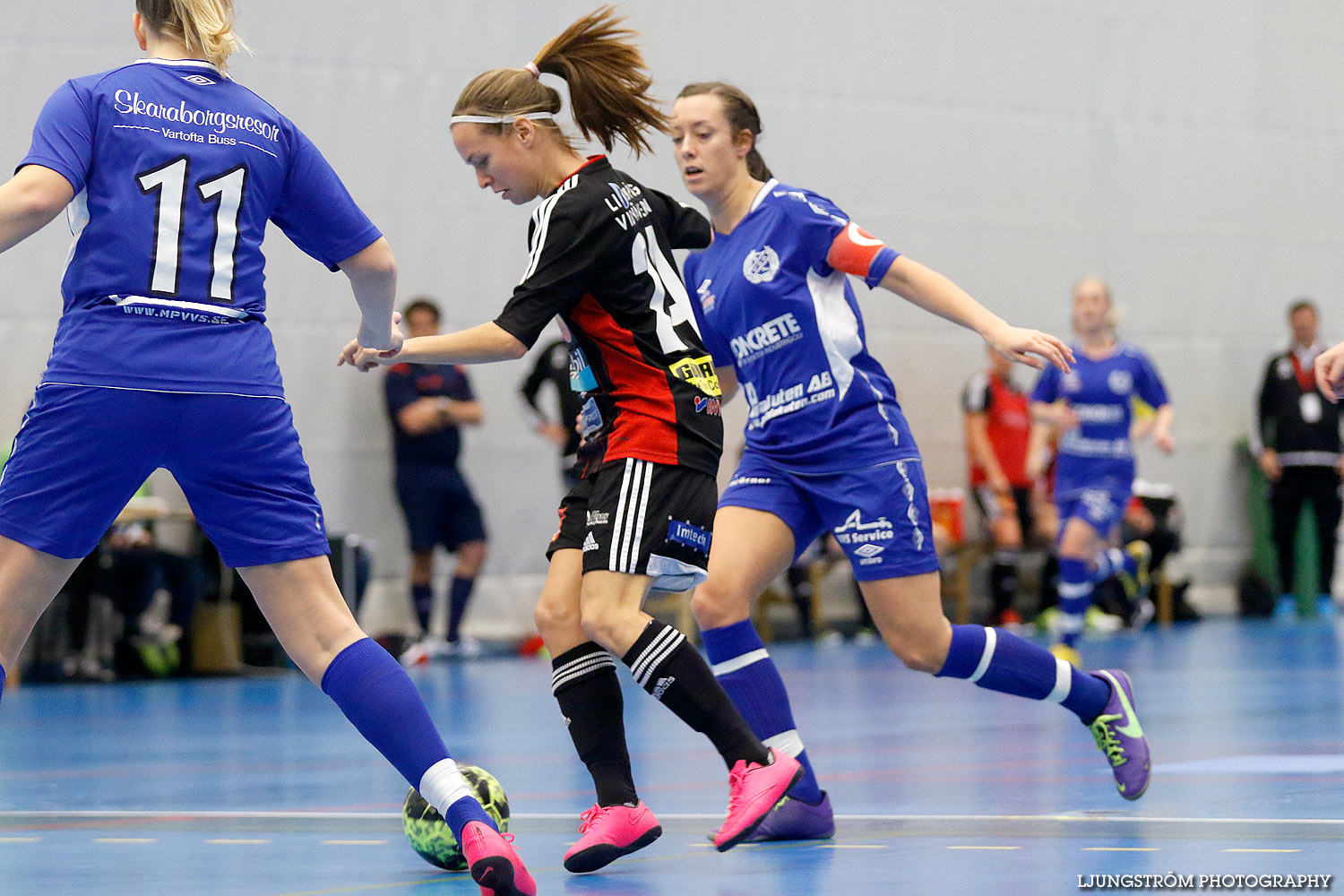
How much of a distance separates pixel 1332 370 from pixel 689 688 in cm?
156

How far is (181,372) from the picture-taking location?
353 cm

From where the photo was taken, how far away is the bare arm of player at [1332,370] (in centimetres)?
419

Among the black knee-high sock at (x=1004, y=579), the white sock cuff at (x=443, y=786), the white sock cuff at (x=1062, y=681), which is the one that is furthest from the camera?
the black knee-high sock at (x=1004, y=579)

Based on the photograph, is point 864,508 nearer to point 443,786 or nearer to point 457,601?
point 443,786

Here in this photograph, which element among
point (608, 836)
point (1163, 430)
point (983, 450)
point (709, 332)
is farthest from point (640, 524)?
point (983, 450)

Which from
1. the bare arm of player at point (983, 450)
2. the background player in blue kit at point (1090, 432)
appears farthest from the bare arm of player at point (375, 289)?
the bare arm of player at point (983, 450)

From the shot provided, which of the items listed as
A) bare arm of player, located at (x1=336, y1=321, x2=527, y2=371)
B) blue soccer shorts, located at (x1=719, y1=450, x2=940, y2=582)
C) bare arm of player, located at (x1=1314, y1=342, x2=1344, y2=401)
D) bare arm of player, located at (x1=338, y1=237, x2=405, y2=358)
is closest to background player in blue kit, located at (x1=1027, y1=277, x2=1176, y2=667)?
blue soccer shorts, located at (x1=719, y1=450, x2=940, y2=582)

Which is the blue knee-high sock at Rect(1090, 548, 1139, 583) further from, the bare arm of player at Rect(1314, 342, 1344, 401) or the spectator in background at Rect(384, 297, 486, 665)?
the bare arm of player at Rect(1314, 342, 1344, 401)

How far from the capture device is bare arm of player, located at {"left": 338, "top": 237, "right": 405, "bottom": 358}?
12.6 ft

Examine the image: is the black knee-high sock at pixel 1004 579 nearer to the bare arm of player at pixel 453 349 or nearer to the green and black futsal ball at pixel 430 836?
the green and black futsal ball at pixel 430 836

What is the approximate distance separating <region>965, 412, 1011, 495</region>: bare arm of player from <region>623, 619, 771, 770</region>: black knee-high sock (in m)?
10.2

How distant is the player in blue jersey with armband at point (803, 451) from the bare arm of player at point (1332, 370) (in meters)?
0.92

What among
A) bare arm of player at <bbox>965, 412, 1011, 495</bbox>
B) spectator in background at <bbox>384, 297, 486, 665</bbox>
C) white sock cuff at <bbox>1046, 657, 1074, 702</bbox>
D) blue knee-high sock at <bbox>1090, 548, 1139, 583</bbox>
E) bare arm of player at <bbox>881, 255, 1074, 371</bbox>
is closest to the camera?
bare arm of player at <bbox>881, 255, 1074, 371</bbox>

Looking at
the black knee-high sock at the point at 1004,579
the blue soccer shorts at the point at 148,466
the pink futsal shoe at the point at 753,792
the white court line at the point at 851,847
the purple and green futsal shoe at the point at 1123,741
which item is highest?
the blue soccer shorts at the point at 148,466
